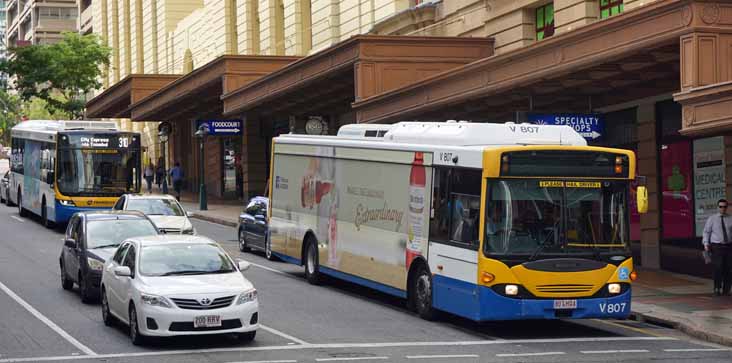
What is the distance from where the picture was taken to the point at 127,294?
56.9 feet

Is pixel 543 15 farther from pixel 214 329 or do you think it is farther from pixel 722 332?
pixel 214 329

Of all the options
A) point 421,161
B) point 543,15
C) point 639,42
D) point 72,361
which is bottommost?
point 72,361

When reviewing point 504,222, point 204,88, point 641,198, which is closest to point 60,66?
point 204,88

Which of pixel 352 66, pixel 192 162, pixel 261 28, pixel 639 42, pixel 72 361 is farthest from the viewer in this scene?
pixel 192 162

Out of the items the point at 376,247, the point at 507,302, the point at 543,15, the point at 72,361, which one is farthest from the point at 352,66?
the point at 72,361

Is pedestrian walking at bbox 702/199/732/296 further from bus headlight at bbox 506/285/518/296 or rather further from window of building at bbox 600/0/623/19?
window of building at bbox 600/0/623/19

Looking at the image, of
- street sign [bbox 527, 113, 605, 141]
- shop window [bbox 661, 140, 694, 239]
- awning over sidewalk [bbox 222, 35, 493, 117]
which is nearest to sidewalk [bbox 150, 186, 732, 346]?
shop window [bbox 661, 140, 694, 239]

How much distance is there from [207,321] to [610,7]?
53.0 ft

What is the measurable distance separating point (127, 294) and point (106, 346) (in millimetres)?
772

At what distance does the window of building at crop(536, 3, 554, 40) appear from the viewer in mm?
31609

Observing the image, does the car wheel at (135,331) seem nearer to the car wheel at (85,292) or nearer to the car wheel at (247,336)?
the car wheel at (247,336)

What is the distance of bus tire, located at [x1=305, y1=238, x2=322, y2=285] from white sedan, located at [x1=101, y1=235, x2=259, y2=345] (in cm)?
640

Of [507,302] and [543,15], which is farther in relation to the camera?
[543,15]

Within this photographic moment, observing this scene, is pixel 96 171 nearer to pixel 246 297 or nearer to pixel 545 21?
pixel 545 21
